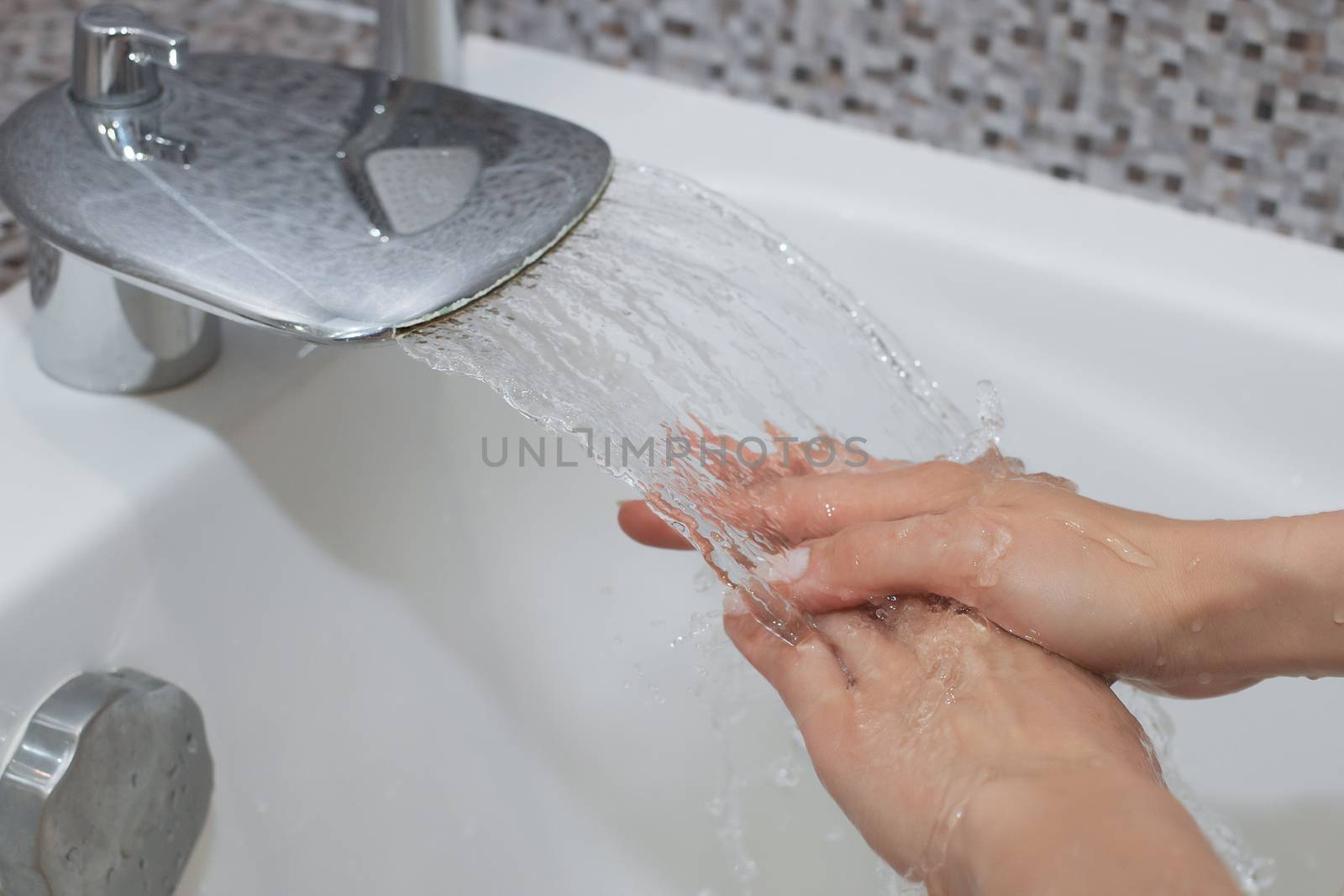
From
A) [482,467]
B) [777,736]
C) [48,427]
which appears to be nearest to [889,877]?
[777,736]

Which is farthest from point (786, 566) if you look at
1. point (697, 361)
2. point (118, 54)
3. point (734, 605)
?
point (118, 54)

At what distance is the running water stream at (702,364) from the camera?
607 millimetres

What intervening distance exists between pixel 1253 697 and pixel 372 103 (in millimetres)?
627

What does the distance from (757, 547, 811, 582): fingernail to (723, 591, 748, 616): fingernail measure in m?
0.02

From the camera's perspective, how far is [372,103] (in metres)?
0.73

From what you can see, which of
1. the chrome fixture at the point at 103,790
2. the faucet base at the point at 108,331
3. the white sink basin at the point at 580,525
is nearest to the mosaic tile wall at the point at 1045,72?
the white sink basin at the point at 580,525

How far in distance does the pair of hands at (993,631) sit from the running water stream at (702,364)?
0.03 meters

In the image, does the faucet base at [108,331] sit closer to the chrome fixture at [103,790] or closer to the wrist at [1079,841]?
the chrome fixture at [103,790]

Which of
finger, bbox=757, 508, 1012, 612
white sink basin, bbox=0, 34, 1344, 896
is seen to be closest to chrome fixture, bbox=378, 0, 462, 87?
white sink basin, bbox=0, 34, 1344, 896

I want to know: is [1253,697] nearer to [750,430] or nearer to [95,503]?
[750,430]

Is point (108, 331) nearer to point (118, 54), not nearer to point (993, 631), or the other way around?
point (118, 54)

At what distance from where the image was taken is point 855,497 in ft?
2.13

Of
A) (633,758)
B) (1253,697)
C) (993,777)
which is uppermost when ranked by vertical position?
(993,777)

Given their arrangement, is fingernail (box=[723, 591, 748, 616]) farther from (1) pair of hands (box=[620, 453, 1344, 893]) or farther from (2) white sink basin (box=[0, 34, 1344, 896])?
(2) white sink basin (box=[0, 34, 1344, 896])
